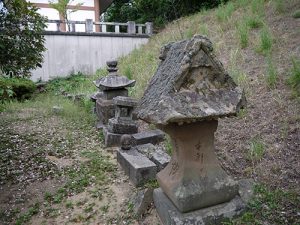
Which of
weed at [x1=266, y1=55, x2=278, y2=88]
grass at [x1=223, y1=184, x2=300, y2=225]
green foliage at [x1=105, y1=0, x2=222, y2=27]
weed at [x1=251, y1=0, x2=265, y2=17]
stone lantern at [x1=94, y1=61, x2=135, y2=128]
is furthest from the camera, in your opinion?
green foliage at [x1=105, y1=0, x2=222, y2=27]

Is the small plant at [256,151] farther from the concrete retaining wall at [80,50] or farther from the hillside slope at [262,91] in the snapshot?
the concrete retaining wall at [80,50]

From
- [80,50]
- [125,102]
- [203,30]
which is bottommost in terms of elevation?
[125,102]

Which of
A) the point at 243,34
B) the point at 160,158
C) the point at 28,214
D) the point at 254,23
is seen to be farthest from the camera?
the point at 254,23

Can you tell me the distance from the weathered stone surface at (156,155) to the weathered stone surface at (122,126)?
0.95 meters

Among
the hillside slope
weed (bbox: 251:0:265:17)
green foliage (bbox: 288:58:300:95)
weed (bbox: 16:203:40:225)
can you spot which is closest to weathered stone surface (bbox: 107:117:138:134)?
the hillside slope

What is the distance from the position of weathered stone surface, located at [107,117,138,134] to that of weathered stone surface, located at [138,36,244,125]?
3068 mm

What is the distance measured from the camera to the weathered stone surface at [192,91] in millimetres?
2219

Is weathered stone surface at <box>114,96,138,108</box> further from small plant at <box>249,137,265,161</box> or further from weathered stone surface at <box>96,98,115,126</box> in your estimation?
small plant at <box>249,137,265,161</box>

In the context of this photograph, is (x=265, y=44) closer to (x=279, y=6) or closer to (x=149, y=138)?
(x=279, y=6)

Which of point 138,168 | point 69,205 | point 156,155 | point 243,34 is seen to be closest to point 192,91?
point 138,168

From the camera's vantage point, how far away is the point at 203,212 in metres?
2.64

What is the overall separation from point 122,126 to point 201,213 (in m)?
3.22

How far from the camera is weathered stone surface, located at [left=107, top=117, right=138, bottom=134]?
5570mm

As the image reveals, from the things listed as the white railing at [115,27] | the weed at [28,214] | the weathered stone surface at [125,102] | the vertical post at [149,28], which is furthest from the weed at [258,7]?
the weed at [28,214]
